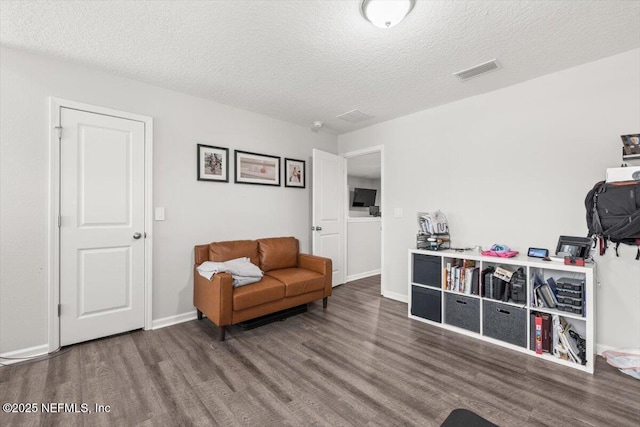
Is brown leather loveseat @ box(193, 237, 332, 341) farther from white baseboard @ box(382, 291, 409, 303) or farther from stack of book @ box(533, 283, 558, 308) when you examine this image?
stack of book @ box(533, 283, 558, 308)

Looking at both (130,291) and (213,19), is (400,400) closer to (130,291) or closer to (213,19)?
(130,291)

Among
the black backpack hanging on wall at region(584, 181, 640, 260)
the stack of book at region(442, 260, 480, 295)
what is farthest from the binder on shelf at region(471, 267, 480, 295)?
the black backpack hanging on wall at region(584, 181, 640, 260)

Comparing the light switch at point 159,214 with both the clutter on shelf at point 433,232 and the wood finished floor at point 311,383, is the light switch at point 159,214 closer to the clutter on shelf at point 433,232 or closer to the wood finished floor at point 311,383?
the wood finished floor at point 311,383

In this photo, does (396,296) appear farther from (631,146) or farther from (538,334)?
(631,146)

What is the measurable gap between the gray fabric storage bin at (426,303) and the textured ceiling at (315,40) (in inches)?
86.8

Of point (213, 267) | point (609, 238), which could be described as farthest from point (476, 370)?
point (213, 267)

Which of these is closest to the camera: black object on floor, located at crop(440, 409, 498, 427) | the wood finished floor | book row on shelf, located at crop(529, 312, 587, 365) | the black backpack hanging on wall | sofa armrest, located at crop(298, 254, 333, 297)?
black object on floor, located at crop(440, 409, 498, 427)

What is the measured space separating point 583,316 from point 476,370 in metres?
0.94

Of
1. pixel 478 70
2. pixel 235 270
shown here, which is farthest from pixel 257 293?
pixel 478 70

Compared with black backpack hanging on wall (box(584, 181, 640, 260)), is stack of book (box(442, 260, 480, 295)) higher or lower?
lower

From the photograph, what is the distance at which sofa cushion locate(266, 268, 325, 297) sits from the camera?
120 inches

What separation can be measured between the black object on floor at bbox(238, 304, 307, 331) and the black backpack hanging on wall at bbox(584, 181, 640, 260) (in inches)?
112

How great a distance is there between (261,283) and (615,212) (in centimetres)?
304

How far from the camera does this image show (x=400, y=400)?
5.95ft
